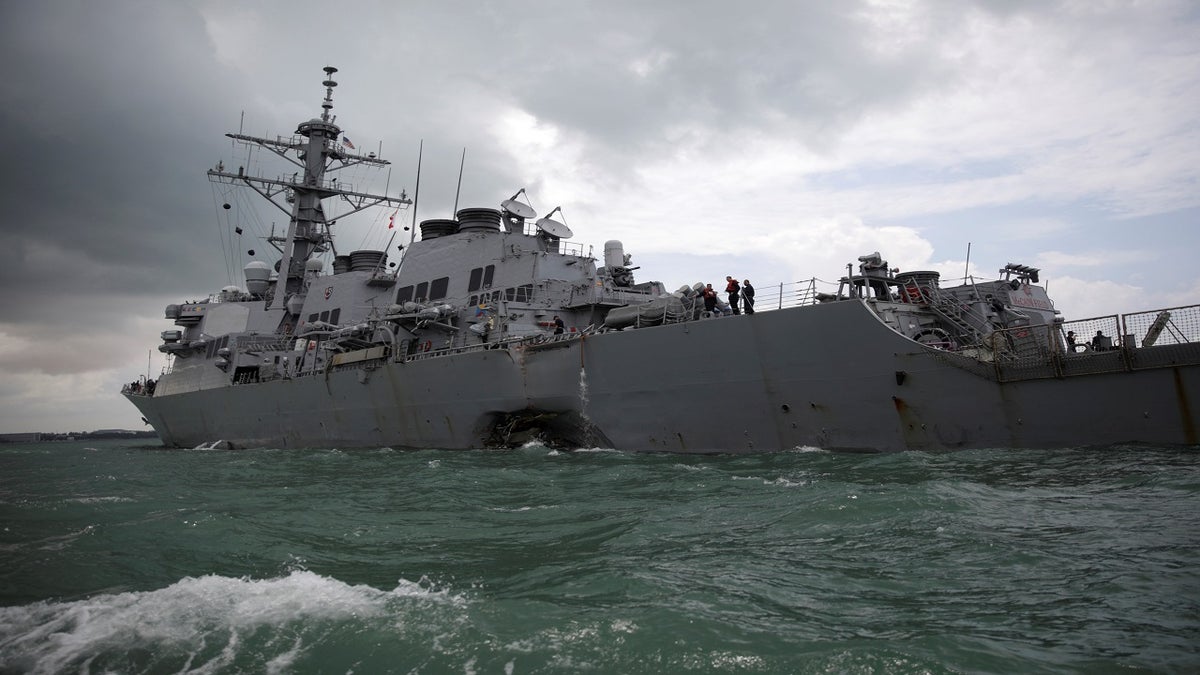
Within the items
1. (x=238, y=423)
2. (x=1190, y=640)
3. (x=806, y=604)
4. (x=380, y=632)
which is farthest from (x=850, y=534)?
(x=238, y=423)

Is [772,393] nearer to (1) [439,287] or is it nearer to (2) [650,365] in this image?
(2) [650,365]

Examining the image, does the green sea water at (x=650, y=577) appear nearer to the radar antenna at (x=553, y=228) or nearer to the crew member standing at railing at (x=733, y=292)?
the crew member standing at railing at (x=733, y=292)

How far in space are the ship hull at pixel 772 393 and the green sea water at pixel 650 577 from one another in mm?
897

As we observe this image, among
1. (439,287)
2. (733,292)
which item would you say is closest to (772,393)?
(733,292)

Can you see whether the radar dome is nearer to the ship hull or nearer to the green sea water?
the ship hull

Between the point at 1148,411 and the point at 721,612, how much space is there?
9.16 m

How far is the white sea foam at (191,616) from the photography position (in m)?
4.39

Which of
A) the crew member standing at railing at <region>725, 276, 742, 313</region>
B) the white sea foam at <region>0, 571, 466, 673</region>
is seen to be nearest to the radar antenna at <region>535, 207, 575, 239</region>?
the crew member standing at railing at <region>725, 276, 742, 313</region>

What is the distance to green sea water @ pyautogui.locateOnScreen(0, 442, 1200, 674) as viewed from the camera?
13.6ft

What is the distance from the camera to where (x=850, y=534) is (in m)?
6.69

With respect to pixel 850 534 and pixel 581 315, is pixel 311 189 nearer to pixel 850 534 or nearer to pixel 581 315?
pixel 581 315

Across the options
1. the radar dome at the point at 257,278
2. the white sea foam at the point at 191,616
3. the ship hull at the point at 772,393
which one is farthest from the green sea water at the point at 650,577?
the radar dome at the point at 257,278

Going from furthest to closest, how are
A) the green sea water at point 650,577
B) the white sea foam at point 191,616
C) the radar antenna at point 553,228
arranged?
the radar antenna at point 553,228 → the white sea foam at point 191,616 → the green sea water at point 650,577

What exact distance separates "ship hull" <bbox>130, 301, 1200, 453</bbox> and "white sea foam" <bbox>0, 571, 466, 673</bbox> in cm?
914
